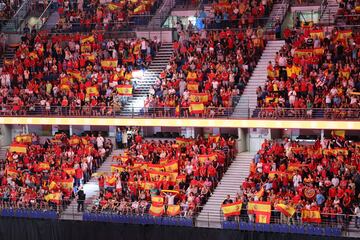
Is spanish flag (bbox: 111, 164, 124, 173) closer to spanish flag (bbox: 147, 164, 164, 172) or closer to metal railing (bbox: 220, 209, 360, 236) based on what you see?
spanish flag (bbox: 147, 164, 164, 172)

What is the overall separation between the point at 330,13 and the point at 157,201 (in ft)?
36.5

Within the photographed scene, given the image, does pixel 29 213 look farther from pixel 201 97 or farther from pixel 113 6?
pixel 113 6

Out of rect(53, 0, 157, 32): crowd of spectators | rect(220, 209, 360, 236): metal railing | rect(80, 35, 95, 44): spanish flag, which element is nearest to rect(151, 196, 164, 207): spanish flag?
rect(220, 209, 360, 236): metal railing

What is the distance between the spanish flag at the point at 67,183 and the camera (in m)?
35.4

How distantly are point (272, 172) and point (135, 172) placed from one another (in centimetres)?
533

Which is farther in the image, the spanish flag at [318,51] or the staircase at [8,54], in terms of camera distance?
the staircase at [8,54]

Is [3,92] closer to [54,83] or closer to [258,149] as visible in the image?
[54,83]

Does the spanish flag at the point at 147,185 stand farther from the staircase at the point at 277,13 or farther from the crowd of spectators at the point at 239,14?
the staircase at the point at 277,13

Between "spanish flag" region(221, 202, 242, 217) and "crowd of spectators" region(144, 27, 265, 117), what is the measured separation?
439 cm

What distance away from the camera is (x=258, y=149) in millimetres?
36625

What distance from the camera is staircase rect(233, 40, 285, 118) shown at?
35031 mm

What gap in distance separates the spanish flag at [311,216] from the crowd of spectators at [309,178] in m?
0.14

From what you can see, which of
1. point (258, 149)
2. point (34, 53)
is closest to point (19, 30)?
point (34, 53)

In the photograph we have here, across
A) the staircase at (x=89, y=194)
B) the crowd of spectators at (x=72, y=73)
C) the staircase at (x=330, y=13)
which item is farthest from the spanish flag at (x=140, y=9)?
the staircase at (x=330, y=13)
